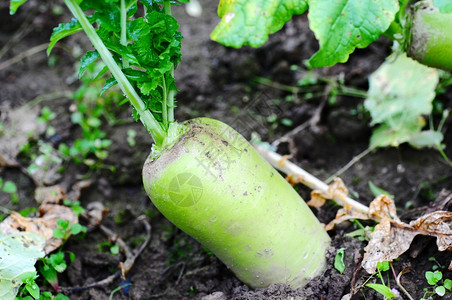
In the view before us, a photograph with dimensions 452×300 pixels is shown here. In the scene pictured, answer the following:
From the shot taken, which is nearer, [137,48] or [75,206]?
[137,48]

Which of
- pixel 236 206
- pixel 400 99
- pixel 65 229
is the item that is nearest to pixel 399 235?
pixel 236 206

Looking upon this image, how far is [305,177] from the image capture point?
1.93 metres

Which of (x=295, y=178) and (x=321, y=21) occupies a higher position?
(x=321, y=21)

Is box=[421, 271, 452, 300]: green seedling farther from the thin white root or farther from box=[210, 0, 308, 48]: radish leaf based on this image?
box=[210, 0, 308, 48]: radish leaf

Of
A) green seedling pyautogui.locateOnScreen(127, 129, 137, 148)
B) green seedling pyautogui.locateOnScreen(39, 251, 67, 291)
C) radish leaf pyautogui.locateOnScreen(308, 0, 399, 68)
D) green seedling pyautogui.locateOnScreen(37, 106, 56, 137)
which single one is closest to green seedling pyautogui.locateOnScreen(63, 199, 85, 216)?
green seedling pyautogui.locateOnScreen(39, 251, 67, 291)

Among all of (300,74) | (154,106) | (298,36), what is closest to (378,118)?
(300,74)

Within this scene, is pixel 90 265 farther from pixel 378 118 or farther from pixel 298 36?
pixel 298 36

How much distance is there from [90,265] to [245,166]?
82 cm

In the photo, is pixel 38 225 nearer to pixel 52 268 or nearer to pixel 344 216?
pixel 52 268

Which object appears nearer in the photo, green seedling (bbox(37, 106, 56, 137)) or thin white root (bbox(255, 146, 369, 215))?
thin white root (bbox(255, 146, 369, 215))

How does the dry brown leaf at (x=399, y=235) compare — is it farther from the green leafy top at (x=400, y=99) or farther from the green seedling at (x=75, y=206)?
the green seedling at (x=75, y=206)

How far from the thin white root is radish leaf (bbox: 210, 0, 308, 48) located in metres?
0.68

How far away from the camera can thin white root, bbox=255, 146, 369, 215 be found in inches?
69.4

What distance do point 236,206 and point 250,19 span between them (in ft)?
1.96
